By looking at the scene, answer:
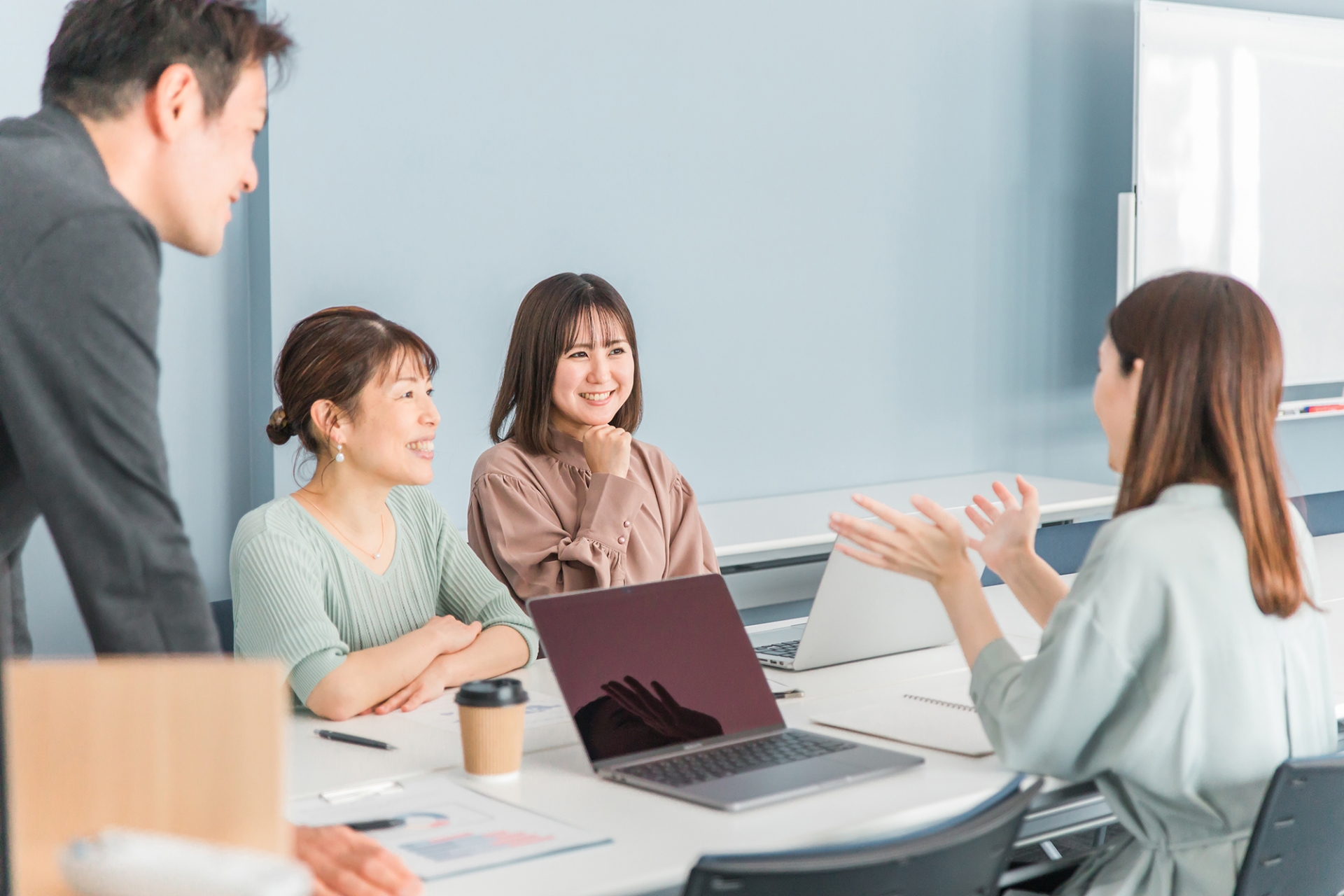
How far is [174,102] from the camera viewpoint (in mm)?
1144

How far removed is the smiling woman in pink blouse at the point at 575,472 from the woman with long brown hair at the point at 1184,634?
995 mm

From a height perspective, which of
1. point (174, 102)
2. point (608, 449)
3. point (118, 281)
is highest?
point (174, 102)

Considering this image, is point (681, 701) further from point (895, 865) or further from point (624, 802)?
point (895, 865)

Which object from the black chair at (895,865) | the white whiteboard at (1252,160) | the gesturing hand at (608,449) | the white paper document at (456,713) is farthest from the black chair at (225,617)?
the white whiteboard at (1252,160)

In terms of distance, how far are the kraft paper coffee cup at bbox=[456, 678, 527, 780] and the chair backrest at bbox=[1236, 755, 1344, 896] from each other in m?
0.80

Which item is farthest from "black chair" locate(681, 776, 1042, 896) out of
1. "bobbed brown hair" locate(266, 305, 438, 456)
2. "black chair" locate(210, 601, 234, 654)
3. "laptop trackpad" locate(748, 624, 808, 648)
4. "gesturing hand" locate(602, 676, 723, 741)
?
"black chair" locate(210, 601, 234, 654)

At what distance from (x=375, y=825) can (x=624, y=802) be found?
26 cm

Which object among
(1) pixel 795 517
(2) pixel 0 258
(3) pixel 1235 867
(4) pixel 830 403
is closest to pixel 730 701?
(3) pixel 1235 867

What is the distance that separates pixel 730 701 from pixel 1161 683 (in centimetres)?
51

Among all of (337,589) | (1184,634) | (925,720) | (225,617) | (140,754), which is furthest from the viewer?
(225,617)

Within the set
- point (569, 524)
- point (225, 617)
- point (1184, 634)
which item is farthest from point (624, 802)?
point (225, 617)

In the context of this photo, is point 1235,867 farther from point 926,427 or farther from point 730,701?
point 926,427

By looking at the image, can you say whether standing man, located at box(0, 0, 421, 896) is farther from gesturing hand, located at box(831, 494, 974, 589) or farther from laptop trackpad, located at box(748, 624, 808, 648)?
laptop trackpad, located at box(748, 624, 808, 648)

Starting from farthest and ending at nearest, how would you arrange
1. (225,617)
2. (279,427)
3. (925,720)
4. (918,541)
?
(225,617) < (279,427) < (925,720) < (918,541)
